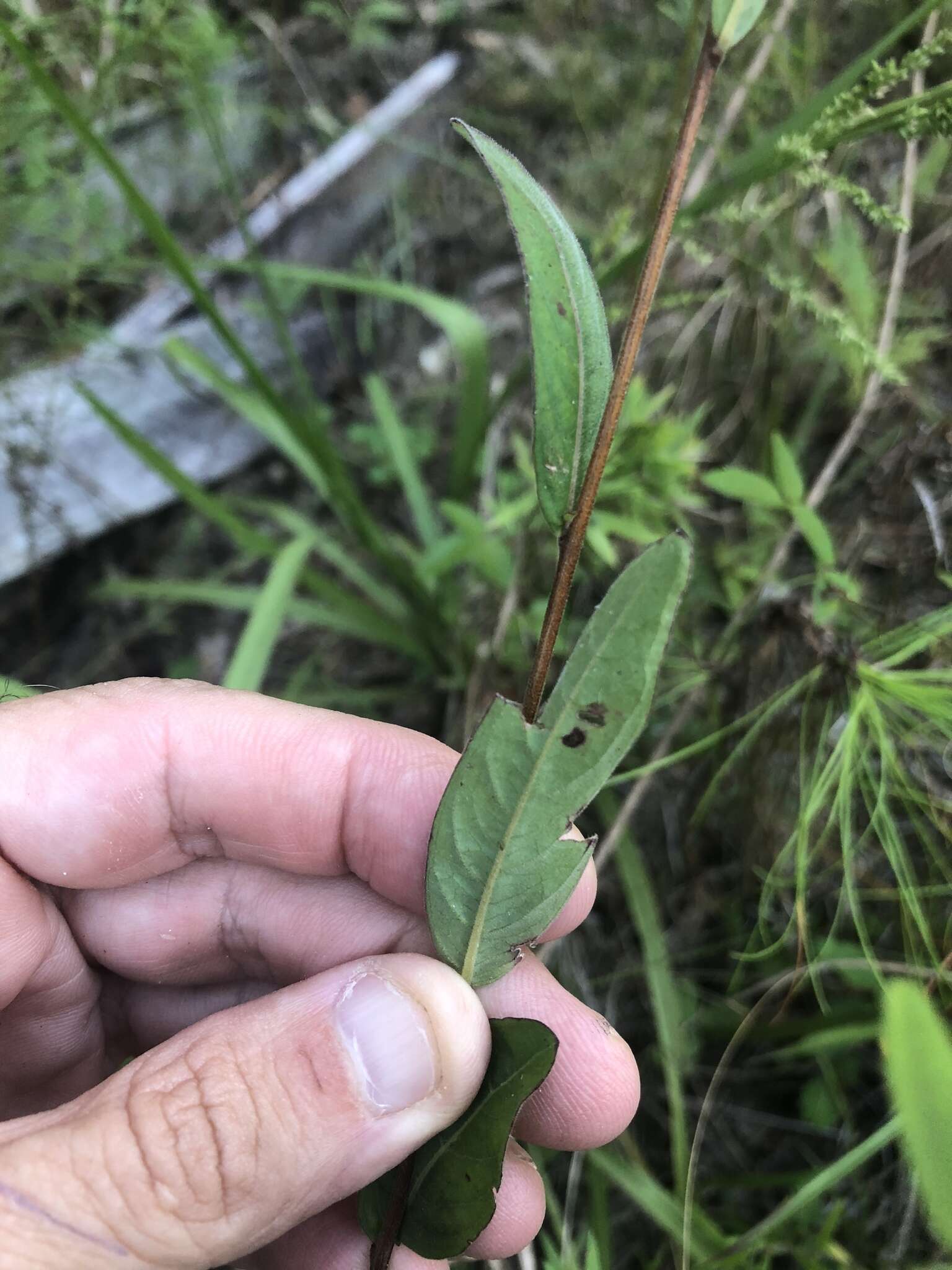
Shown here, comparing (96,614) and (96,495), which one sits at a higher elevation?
(96,495)

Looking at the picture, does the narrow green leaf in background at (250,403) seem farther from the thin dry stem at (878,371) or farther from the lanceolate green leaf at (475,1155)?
the lanceolate green leaf at (475,1155)

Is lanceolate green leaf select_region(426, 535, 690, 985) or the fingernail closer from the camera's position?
lanceolate green leaf select_region(426, 535, 690, 985)

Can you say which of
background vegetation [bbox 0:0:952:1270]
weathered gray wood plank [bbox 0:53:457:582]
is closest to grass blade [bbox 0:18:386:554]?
background vegetation [bbox 0:0:952:1270]

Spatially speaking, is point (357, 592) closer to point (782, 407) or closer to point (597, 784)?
point (782, 407)

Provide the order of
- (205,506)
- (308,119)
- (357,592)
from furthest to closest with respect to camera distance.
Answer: (308,119) < (357,592) < (205,506)

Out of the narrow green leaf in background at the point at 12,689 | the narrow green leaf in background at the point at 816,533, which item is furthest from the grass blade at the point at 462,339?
the narrow green leaf in background at the point at 12,689

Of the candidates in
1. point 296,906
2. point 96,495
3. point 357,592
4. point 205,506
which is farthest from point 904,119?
point 96,495

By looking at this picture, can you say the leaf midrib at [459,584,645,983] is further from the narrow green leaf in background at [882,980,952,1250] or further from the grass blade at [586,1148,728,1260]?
the grass blade at [586,1148,728,1260]
